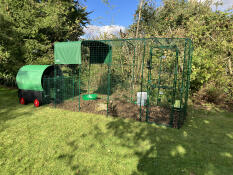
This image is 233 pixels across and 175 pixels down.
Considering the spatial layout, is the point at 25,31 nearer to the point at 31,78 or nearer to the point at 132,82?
the point at 31,78

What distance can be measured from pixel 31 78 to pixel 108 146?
15.6 ft

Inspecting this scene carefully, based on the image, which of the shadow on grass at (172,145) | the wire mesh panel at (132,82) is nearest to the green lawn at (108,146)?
the shadow on grass at (172,145)

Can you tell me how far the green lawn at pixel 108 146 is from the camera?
107 inches

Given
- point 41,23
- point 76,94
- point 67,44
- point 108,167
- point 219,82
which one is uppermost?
point 41,23

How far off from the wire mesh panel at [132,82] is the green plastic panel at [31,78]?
38 cm

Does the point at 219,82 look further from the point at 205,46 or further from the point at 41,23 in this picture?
the point at 41,23

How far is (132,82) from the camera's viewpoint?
7.56 meters

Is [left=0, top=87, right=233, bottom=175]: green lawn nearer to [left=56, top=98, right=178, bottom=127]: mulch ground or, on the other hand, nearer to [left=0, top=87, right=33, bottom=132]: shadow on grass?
[left=0, top=87, right=33, bottom=132]: shadow on grass

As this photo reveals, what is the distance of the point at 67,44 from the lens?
217 inches

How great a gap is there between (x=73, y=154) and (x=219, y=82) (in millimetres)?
7080

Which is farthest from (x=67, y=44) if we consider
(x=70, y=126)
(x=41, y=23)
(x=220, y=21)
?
(x=220, y=21)

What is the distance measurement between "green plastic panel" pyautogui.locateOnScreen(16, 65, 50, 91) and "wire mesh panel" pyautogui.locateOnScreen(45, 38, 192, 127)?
15.1 inches

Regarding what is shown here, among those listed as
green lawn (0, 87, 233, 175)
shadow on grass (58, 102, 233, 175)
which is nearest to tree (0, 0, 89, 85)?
green lawn (0, 87, 233, 175)

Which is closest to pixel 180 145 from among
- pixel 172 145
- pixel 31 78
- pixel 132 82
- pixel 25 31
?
pixel 172 145
